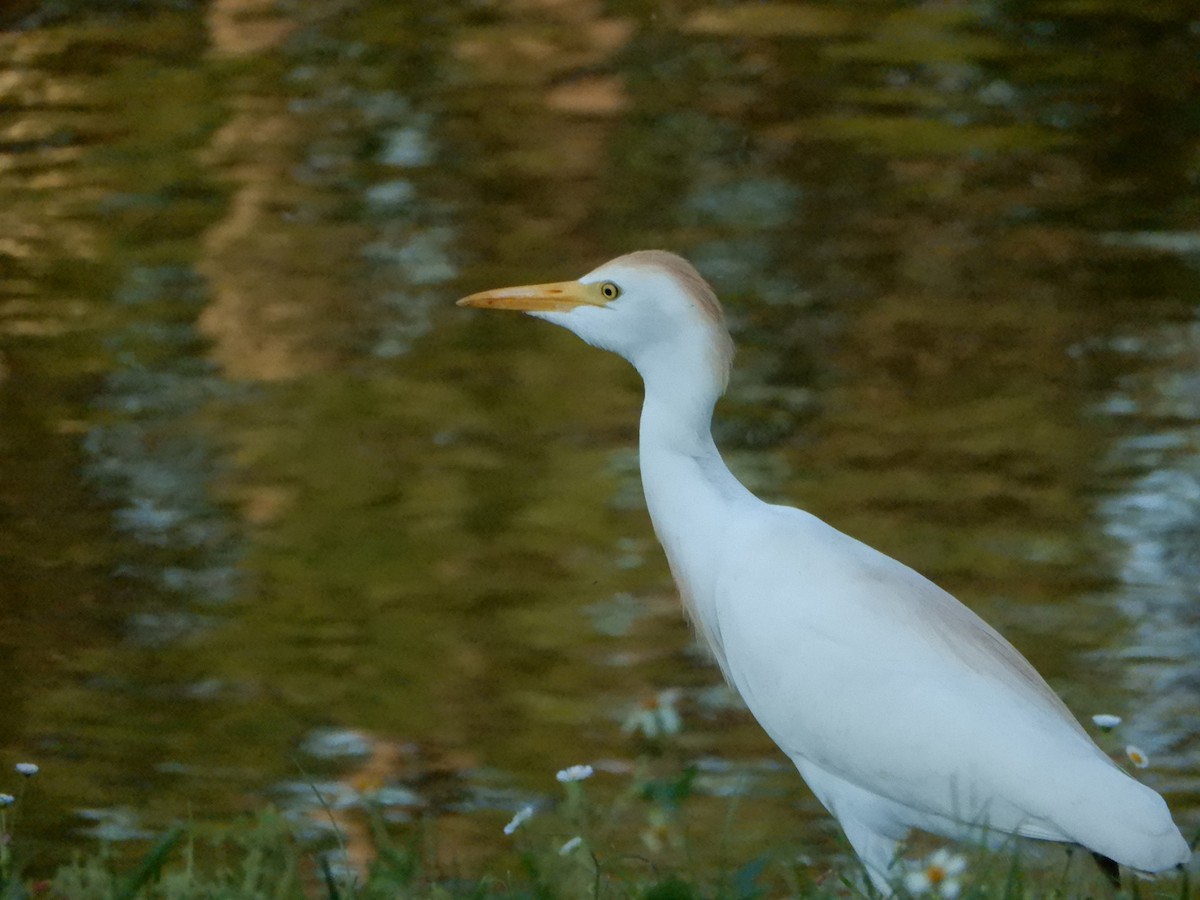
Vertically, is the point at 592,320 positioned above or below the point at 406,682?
above

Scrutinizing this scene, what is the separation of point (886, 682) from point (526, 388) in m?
3.59

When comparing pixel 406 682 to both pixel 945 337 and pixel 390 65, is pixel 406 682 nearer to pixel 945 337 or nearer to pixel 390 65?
pixel 945 337

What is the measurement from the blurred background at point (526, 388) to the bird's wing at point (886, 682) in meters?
0.26

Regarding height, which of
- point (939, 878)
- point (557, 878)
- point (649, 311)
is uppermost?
point (649, 311)

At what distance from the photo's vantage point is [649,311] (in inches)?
146

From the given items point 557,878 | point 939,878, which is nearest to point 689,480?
point 557,878

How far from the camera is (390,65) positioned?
36.5ft

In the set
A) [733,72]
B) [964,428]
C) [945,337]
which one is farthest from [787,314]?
[733,72]

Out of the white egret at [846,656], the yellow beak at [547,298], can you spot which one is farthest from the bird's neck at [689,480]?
the yellow beak at [547,298]

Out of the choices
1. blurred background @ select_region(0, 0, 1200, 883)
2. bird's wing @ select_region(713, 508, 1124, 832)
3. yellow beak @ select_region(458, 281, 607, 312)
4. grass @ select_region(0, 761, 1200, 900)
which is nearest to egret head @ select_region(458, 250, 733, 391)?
yellow beak @ select_region(458, 281, 607, 312)

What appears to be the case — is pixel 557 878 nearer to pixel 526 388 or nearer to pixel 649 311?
pixel 649 311

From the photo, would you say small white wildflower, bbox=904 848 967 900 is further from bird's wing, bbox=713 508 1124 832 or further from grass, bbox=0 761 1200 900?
bird's wing, bbox=713 508 1124 832

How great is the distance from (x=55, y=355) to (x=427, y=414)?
1471mm

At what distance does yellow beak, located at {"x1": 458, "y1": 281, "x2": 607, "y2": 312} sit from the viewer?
12.3 feet
